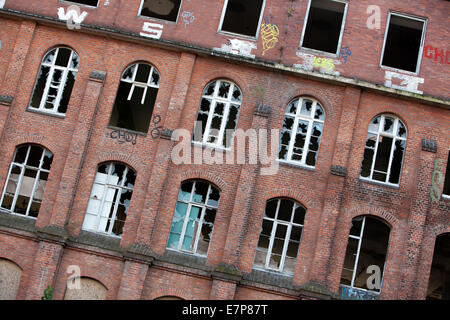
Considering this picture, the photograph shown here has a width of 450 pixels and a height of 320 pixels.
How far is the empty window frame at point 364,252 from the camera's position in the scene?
58.1ft

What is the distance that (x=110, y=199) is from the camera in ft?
59.3

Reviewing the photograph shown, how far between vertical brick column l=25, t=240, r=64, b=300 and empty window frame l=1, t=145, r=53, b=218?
1426 millimetres

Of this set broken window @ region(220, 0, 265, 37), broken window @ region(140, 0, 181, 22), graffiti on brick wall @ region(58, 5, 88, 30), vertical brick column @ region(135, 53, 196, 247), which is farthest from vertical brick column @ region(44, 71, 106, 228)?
broken window @ region(220, 0, 265, 37)

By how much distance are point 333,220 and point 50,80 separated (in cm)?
1032

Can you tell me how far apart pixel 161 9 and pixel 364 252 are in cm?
1047

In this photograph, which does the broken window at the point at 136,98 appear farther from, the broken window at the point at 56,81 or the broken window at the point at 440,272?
the broken window at the point at 440,272

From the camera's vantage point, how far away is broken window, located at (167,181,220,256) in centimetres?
1780


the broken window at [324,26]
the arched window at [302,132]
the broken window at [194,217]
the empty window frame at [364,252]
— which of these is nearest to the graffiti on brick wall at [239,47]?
the broken window at [324,26]

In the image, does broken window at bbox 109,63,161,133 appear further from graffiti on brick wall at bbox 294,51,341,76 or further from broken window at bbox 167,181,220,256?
graffiti on brick wall at bbox 294,51,341,76

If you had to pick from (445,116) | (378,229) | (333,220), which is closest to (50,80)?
(333,220)

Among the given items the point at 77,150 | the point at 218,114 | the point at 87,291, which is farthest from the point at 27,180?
the point at 218,114

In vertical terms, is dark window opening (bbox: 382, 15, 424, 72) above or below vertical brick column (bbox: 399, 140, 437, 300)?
above

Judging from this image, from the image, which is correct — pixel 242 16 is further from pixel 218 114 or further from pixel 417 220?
pixel 417 220

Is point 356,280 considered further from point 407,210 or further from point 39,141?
point 39,141
